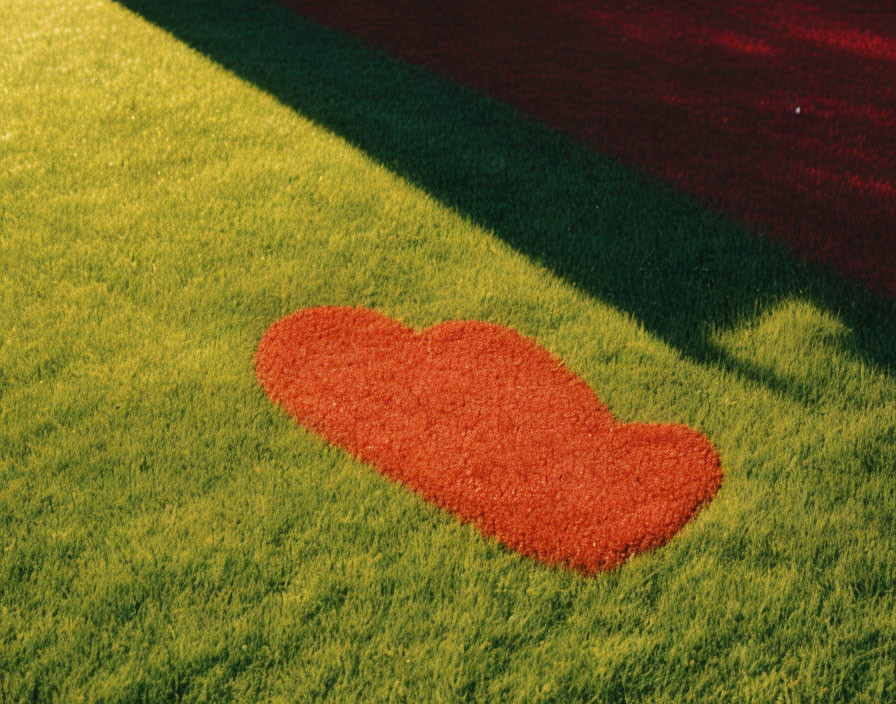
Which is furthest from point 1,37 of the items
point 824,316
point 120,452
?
point 824,316

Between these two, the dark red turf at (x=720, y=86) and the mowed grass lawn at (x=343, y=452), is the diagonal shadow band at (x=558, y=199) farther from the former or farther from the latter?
the dark red turf at (x=720, y=86)

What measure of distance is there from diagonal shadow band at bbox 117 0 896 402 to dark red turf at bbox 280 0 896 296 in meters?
0.26

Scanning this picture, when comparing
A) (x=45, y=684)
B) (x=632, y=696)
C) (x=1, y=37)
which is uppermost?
(x=1, y=37)

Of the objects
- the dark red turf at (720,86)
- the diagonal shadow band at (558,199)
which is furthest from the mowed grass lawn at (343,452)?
the dark red turf at (720,86)

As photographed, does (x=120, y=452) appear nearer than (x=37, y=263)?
Yes

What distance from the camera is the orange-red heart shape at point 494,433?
3324 millimetres

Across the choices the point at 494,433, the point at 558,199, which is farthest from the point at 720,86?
the point at 494,433

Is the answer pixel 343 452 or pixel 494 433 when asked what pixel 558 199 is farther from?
pixel 343 452

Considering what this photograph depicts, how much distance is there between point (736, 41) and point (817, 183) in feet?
8.83

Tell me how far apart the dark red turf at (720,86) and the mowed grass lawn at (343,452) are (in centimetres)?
40

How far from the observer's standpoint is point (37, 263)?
4.67m

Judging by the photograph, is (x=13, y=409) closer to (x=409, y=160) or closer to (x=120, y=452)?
(x=120, y=452)

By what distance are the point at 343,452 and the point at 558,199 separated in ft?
7.92

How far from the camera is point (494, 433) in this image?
12.0ft
